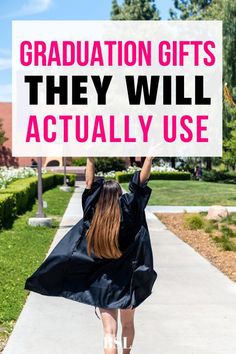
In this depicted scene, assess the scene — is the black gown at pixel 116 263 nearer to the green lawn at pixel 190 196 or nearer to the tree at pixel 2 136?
the green lawn at pixel 190 196

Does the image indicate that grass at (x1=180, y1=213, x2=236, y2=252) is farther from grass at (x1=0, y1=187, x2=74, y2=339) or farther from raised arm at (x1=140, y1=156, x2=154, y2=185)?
raised arm at (x1=140, y1=156, x2=154, y2=185)

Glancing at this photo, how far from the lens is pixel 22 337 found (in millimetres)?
6410

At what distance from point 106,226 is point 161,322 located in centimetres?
292

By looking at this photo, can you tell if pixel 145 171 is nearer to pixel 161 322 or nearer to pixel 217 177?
pixel 161 322

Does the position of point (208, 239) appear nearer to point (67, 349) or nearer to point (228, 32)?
point (67, 349)

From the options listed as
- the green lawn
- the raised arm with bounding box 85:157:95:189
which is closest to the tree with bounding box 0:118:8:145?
the green lawn

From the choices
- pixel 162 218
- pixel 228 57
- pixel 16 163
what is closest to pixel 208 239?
pixel 162 218

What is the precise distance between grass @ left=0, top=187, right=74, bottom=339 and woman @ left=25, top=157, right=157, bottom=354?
2.24 metres

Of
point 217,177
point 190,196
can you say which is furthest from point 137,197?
point 217,177

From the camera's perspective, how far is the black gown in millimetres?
4559

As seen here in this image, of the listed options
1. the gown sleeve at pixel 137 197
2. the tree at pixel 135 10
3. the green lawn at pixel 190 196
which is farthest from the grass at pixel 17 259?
the tree at pixel 135 10

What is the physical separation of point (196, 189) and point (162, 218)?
15.1m

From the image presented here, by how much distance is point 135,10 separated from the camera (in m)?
69.5

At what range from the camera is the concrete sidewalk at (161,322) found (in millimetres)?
6098
